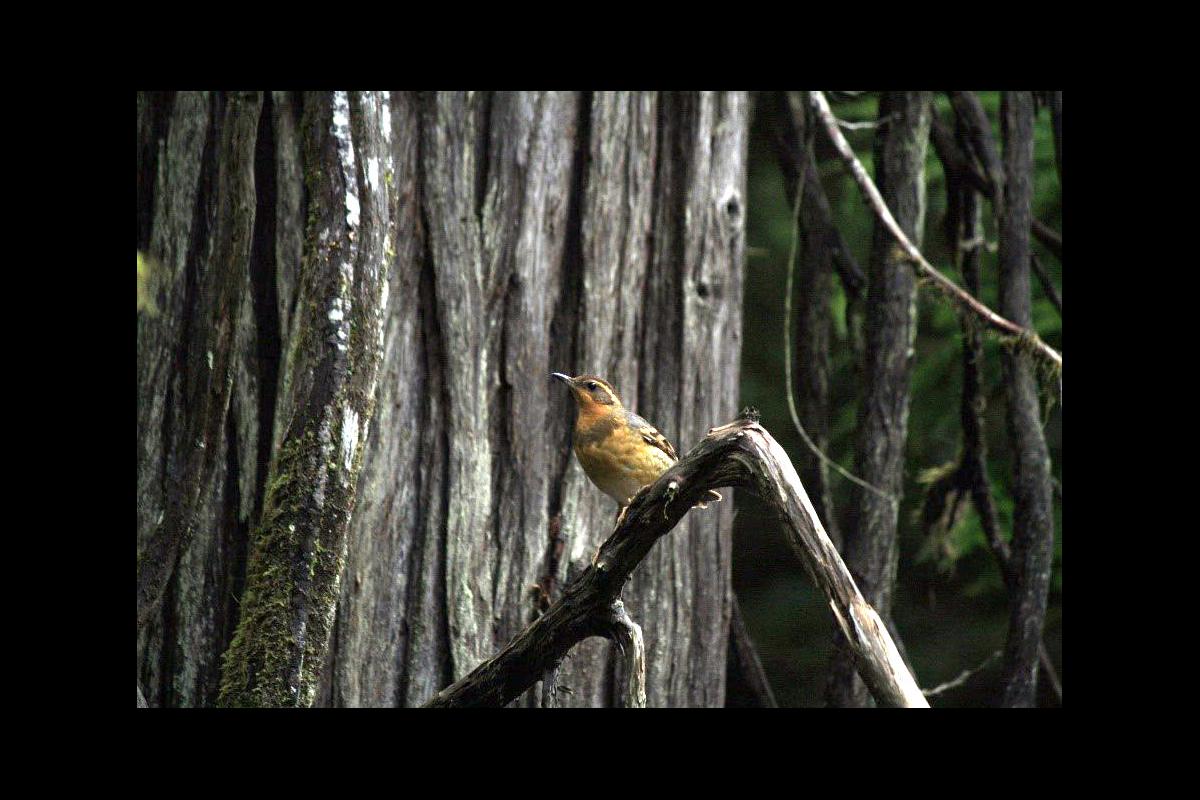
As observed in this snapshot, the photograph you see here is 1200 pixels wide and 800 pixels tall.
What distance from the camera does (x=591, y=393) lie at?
13.3 ft

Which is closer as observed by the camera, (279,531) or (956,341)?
(279,531)

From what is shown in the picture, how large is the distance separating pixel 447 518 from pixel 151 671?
37.1 inches

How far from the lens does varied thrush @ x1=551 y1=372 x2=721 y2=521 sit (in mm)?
4012

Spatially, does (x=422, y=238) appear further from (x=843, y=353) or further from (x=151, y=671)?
(x=843, y=353)

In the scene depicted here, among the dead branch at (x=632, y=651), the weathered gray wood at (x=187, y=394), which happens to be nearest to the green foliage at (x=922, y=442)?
the weathered gray wood at (x=187, y=394)

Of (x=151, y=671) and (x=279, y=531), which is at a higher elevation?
(x=279, y=531)

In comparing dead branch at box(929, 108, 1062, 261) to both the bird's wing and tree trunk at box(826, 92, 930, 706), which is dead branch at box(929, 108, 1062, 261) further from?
the bird's wing

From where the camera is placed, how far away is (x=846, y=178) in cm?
665

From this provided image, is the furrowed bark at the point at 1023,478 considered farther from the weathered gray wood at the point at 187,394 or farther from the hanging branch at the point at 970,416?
the weathered gray wood at the point at 187,394

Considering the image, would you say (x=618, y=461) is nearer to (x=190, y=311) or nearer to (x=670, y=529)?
(x=670, y=529)

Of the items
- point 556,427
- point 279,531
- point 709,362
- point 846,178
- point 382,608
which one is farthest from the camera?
point 846,178

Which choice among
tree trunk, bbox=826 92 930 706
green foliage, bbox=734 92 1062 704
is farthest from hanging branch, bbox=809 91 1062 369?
green foliage, bbox=734 92 1062 704

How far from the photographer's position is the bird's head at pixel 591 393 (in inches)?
159
